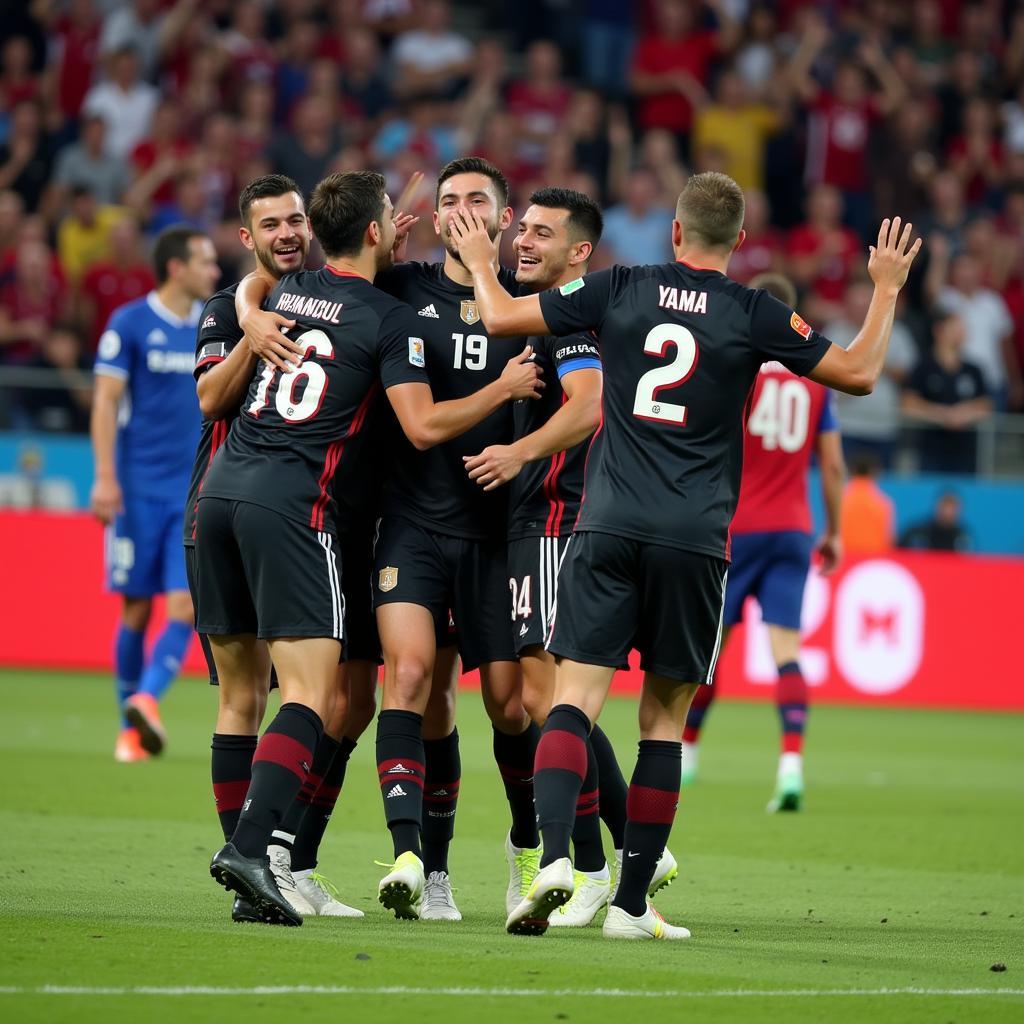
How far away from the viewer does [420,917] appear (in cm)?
634

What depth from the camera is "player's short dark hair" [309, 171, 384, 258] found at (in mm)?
6344

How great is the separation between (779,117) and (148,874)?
16281mm

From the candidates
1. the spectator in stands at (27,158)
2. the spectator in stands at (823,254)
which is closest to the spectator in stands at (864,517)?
the spectator in stands at (823,254)

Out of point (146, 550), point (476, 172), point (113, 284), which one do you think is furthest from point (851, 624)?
point (476, 172)

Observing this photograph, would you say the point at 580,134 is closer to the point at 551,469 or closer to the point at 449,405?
the point at 551,469

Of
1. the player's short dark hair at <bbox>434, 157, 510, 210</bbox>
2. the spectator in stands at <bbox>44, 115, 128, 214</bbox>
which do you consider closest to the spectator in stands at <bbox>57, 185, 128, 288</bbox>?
the spectator in stands at <bbox>44, 115, 128, 214</bbox>

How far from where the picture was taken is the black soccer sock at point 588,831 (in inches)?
255

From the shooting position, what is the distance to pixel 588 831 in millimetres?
6492

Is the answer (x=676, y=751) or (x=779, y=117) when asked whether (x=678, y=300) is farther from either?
(x=779, y=117)

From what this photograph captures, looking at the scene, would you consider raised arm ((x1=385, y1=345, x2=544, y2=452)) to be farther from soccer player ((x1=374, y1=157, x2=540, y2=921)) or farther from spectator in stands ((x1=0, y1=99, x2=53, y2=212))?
spectator in stands ((x1=0, y1=99, x2=53, y2=212))

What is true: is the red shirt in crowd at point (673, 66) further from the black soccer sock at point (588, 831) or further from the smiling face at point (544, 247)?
the black soccer sock at point (588, 831)

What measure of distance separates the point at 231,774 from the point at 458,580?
1.01 metres

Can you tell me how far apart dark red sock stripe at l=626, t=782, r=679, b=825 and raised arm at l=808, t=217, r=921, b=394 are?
1.39 metres

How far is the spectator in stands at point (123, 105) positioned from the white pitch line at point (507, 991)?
15225 mm
